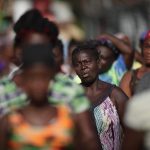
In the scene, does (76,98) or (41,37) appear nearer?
(76,98)

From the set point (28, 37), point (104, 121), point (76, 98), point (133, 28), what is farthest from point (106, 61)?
point (133, 28)

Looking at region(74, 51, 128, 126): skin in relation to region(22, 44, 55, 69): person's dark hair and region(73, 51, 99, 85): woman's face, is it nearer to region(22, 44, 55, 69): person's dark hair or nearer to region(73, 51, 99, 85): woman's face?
region(73, 51, 99, 85): woman's face

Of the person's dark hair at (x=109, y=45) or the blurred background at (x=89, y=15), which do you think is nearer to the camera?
the person's dark hair at (x=109, y=45)

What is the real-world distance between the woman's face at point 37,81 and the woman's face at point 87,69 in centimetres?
263

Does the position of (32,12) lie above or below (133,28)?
above

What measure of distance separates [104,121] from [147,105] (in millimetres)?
2680

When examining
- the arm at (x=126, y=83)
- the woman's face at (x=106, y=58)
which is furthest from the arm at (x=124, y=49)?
the arm at (x=126, y=83)

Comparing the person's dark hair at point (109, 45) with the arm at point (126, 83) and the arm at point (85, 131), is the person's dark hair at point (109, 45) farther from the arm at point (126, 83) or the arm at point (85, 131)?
the arm at point (85, 131)

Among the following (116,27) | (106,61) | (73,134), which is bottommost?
(116,27)

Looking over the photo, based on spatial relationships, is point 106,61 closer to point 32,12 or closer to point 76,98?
point 32,12

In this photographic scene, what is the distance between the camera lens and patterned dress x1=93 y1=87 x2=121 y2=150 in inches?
323

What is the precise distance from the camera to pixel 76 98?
6.03 m

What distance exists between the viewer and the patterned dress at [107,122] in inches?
323

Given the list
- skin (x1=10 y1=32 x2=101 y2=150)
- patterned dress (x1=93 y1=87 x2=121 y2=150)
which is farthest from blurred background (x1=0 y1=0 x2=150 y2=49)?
skin (x1=10 y1=32 x2=101 y2=150)
